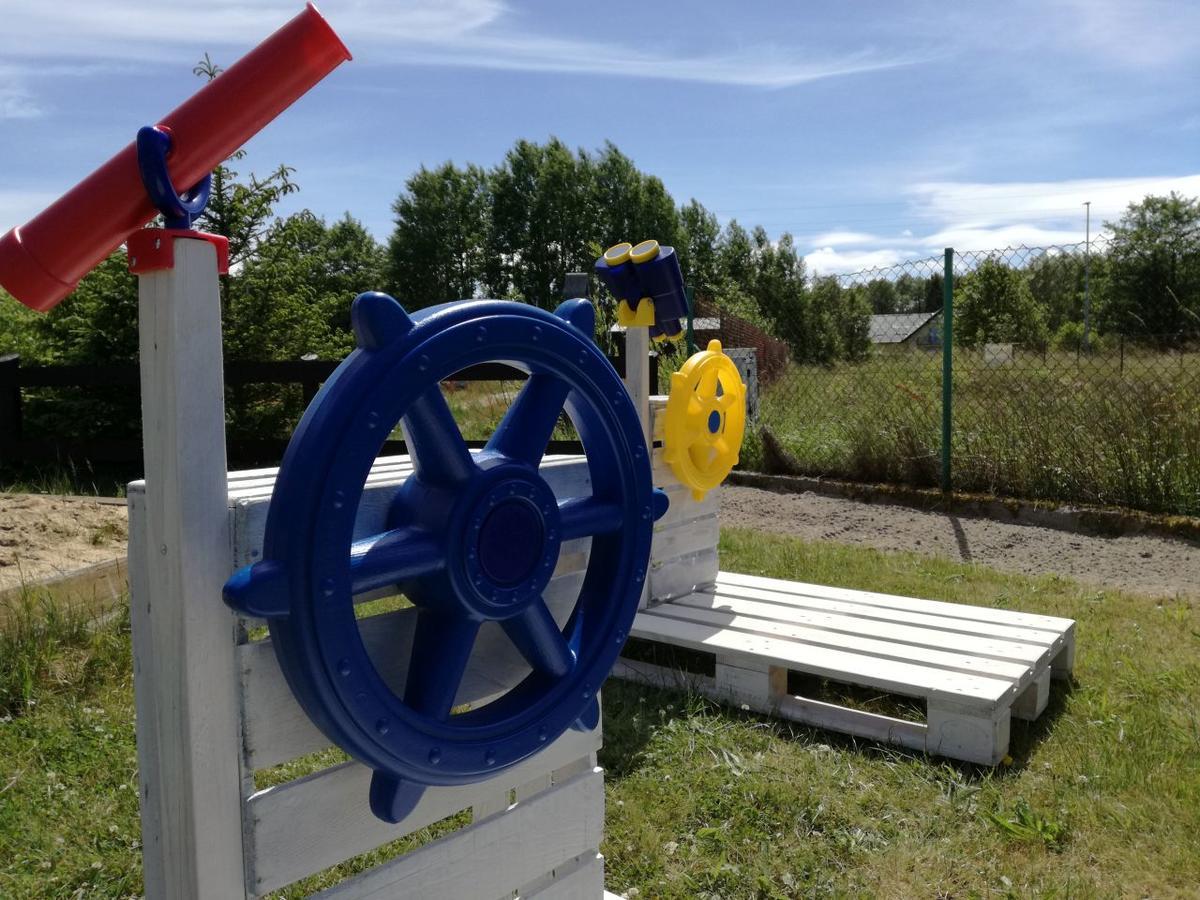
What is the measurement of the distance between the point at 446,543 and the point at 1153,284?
1162cm

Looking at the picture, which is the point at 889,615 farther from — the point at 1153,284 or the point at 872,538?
the point at 1153,284

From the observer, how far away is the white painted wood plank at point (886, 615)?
3.19m

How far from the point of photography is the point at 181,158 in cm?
118

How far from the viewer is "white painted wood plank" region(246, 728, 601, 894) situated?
132 cm

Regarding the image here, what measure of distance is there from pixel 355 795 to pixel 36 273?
2.74 ft

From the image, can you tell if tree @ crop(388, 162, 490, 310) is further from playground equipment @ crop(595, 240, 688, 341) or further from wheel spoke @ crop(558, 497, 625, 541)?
wheel spoke @ crop(558, 497, 625, 541)

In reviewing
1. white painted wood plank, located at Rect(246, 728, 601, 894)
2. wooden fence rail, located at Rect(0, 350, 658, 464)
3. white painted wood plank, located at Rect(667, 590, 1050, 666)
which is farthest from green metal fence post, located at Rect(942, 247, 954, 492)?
white painted wood plank, located at Rect(246, 728, 601, 894)

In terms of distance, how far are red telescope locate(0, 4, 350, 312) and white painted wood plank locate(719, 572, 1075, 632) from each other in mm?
2956

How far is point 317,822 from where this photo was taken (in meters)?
1.40

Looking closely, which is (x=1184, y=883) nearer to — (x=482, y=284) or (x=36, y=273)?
(x=36, y=273)

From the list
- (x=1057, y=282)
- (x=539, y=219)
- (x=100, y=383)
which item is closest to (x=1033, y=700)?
(x=100, y=383)

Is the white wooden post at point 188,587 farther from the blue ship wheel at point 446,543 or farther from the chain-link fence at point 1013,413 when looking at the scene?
the chain-link fence at point 1013,413

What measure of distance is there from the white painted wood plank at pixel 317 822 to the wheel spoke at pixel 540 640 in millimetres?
270

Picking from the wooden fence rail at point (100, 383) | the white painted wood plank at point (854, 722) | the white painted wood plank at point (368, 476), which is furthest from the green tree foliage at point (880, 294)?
the white painted wood plank at point (368, 476)
